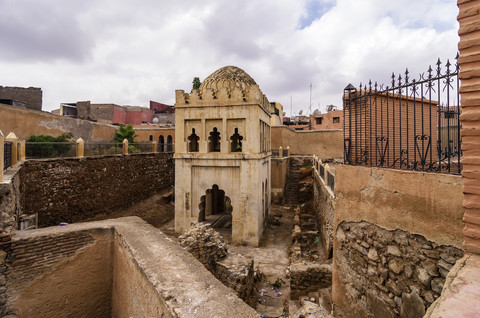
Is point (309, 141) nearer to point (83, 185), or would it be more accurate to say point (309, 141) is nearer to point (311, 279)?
point (83, 185)

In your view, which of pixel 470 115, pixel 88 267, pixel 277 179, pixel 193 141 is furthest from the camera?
pixel 277 179

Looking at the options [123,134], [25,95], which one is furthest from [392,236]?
[25,95]

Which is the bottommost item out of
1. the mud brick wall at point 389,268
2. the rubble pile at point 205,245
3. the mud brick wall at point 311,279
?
the mud brick wall at point 311,279

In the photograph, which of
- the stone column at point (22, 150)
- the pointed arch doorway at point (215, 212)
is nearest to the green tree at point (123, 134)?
the pointed arch doorway at point (215, 212)

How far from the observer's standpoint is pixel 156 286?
10.9 feet

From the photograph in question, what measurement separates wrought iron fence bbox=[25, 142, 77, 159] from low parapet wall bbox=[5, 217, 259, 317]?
6639 mm

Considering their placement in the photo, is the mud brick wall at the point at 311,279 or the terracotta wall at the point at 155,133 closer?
the mud brick wall at the point at 311,279

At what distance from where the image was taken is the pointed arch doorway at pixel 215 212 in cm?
1282

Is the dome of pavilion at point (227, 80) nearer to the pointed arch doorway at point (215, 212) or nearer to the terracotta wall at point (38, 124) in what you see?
the pointed arch doorway at point (215, 212)

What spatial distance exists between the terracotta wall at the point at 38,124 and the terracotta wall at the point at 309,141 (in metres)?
15.3

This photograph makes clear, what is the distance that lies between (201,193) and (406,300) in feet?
30.8

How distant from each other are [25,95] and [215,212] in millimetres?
17756

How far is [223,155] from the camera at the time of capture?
11.8 m

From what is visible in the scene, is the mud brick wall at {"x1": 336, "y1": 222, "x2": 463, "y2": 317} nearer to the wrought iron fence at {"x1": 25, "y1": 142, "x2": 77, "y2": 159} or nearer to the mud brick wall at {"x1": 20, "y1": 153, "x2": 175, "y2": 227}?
the mud brick wall at {"x1": 20, "y1": 153, "x2": 175, "y2": 227}
